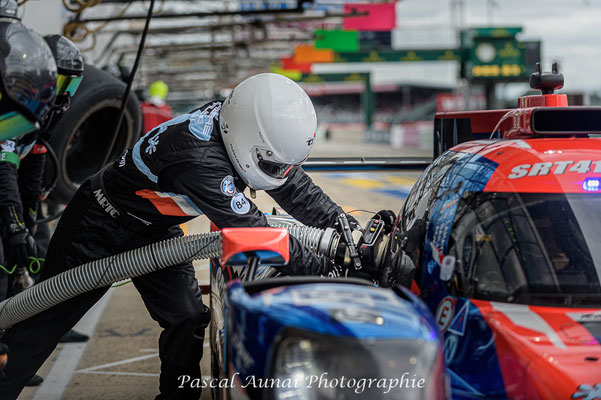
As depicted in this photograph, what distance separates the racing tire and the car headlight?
4.28 m

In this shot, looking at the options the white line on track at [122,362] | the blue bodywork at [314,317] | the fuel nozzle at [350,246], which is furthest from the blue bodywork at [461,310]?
the white line on track at [122,362]

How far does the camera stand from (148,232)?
127 inches

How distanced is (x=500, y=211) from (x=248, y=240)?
3.01 feet

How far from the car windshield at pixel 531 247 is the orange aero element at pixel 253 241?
0.66 metres

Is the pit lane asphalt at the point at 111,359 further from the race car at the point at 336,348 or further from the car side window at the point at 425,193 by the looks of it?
the race car at the point at 336,348

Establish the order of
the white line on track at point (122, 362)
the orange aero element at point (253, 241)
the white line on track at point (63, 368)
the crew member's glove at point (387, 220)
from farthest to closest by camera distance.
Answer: the white line on track at point (122, 362) < the white line on track at point (63, 368) < the crew member's glove at point (387, 220) < the orange aero element at point (253, 241)

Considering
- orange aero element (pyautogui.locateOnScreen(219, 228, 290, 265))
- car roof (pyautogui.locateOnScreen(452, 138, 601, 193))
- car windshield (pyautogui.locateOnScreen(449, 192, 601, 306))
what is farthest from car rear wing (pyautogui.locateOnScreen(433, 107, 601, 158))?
orange aero element (pyautogui.locateOnScreen(219, 228, 290, 265))

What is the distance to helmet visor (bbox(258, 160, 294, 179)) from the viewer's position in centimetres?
284

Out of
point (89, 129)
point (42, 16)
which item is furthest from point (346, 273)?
point (42, 16)

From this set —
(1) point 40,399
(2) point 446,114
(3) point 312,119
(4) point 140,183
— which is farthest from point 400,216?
(1) point 40,399

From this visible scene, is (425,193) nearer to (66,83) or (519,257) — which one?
(519,257)

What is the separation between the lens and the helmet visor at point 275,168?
9.32ft

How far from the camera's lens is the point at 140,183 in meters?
2.99

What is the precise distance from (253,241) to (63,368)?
9.50 ft
